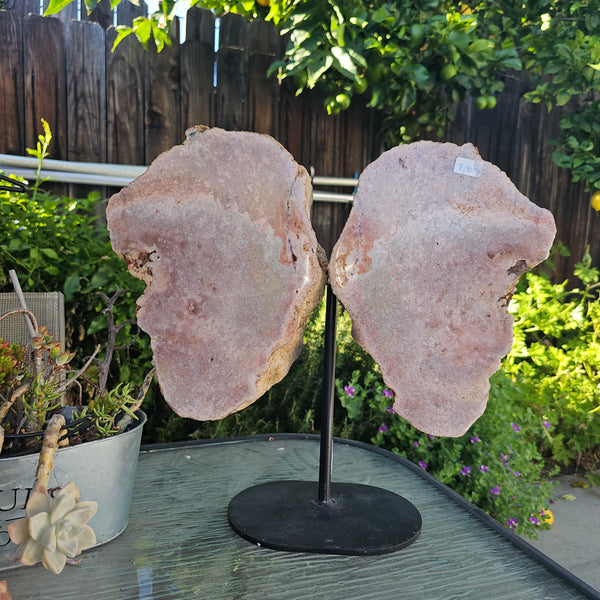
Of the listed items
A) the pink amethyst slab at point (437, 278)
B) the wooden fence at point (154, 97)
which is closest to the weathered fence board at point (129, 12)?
the wooden fence at point (154, 97)

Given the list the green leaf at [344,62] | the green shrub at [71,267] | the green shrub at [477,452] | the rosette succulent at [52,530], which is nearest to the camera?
the rosette succulent at [52,530]

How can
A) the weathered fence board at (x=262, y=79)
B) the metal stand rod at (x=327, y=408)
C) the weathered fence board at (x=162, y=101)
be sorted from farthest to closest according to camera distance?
the weathered fence board at (x=262, y=79) < the weathered fence board at (x=162, y=101) < the metal stand rod at (x=327, y=408)

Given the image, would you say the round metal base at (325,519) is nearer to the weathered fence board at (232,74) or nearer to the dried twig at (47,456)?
the dried twig at (47,456)

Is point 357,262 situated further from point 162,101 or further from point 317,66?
point 162,101

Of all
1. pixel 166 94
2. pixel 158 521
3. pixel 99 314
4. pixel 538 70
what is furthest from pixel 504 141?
pixel 158 521

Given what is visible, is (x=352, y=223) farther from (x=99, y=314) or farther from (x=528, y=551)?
(x=99, y=314)

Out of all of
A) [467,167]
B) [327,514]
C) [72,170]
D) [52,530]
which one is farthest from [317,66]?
[52,530]
